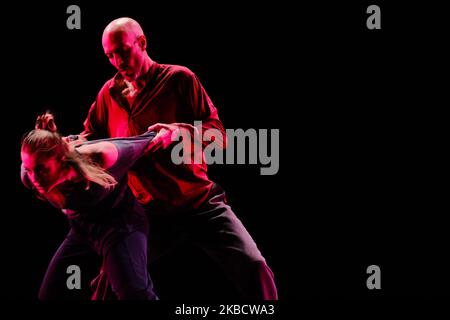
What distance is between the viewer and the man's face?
8.32 feet

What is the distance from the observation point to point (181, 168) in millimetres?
2615

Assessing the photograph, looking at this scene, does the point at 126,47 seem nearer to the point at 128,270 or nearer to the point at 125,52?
the point at 125,52

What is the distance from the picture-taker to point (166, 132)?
8.05 feet

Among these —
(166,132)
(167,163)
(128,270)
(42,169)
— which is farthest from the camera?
(167,163)

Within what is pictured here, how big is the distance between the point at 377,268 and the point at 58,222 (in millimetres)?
1769

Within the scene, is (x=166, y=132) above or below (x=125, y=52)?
below

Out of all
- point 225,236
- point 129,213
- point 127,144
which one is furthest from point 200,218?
point 127,144

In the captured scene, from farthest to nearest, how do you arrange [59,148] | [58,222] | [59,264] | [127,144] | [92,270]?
[58,222], [92,270], [59,264], [127,144], [59,148]

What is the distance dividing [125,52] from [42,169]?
702 mm

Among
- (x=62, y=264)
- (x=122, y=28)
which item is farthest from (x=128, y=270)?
(x=122, y=28)

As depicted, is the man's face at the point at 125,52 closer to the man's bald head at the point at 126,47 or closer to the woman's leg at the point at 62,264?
the man's bald head at the point at 126,47

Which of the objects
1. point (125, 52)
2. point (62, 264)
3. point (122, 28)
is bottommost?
point (62, 264)

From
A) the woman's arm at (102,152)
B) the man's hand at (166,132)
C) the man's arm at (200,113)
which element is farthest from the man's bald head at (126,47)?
the woman's arm at (102,152)

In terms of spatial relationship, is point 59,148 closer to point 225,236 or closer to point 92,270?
point 225,236
